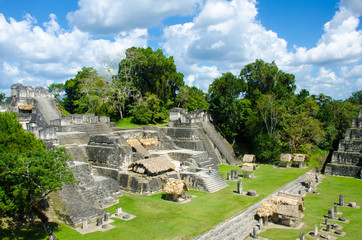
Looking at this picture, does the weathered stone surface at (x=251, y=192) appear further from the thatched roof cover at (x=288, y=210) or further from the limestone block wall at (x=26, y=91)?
the limestone block wall at (x=26, y=91)

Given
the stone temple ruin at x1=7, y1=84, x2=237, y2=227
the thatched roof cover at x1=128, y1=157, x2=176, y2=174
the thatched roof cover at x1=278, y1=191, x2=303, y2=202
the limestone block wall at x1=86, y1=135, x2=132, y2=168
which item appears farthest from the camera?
the limestone block wall at x1=86, y1=135, x2=132, y2=168

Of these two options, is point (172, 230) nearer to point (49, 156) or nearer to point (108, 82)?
point (49, 156)

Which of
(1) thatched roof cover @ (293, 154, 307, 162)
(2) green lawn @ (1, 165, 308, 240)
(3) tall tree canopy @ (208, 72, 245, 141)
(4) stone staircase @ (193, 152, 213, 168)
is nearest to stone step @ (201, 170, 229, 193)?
(2) green lawn @ (1, 165, 308, 240)

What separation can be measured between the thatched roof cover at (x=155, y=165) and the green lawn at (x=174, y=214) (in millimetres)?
1533

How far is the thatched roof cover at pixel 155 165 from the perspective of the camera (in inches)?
667

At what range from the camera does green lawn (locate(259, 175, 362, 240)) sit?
12.6 metres

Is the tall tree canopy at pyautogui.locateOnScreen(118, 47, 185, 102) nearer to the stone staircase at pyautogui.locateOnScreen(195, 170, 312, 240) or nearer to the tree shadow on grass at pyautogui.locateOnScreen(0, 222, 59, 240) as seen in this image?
the stone staircase at pyautogui.locateOnScreen(195, 170, 312, 240)

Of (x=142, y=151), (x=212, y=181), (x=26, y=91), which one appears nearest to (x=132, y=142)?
(x=142, y=151)

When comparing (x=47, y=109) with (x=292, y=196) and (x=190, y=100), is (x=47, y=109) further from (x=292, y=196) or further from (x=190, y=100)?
(x=292, y=196)

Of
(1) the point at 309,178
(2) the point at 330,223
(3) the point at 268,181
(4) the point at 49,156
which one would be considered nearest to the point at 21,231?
(4) the point at 49,156

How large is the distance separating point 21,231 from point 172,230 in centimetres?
566

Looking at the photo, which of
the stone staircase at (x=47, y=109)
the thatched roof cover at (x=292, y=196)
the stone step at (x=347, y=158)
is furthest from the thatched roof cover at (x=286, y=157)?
the stone staircase at (x=47, y=109)

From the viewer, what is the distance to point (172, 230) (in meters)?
11.4

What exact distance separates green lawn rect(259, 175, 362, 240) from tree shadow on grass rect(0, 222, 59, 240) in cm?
928
